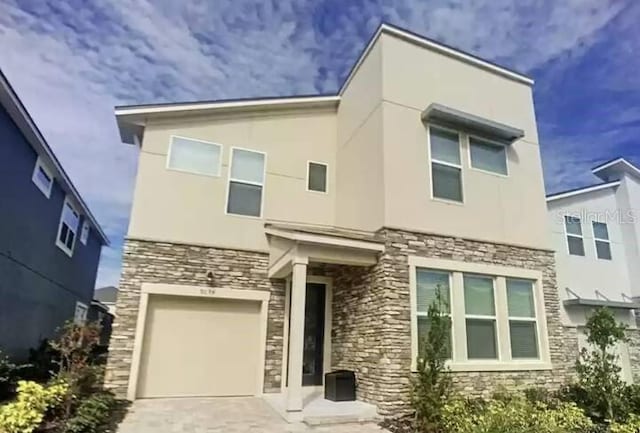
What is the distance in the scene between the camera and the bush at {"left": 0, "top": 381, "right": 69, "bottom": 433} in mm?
5398

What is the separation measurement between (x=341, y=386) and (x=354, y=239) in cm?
302

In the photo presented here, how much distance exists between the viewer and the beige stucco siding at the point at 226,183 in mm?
9742

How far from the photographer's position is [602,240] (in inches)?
520

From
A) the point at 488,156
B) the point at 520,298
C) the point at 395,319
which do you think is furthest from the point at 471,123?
the point at 395,319

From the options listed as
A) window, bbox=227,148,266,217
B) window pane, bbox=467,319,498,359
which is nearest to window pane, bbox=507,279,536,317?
window pane, bbox=467,319,498,359

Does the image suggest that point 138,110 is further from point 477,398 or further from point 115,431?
point 477,398

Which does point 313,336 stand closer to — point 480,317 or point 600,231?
point 480,317

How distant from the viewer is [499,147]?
10.6 m

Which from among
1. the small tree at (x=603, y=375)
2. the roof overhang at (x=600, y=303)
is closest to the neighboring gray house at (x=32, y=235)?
the small tree at (x=603, y=375)

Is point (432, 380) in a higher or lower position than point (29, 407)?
higher

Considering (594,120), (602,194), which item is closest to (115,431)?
(602,194)

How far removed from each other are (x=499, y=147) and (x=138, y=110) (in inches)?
363

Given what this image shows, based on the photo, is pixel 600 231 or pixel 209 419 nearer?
pixel 209 419

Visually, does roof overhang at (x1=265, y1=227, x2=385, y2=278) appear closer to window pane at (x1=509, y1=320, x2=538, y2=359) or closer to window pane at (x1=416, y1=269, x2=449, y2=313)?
window pane at (x1=416, y1=269, x2=449, y2=313)
